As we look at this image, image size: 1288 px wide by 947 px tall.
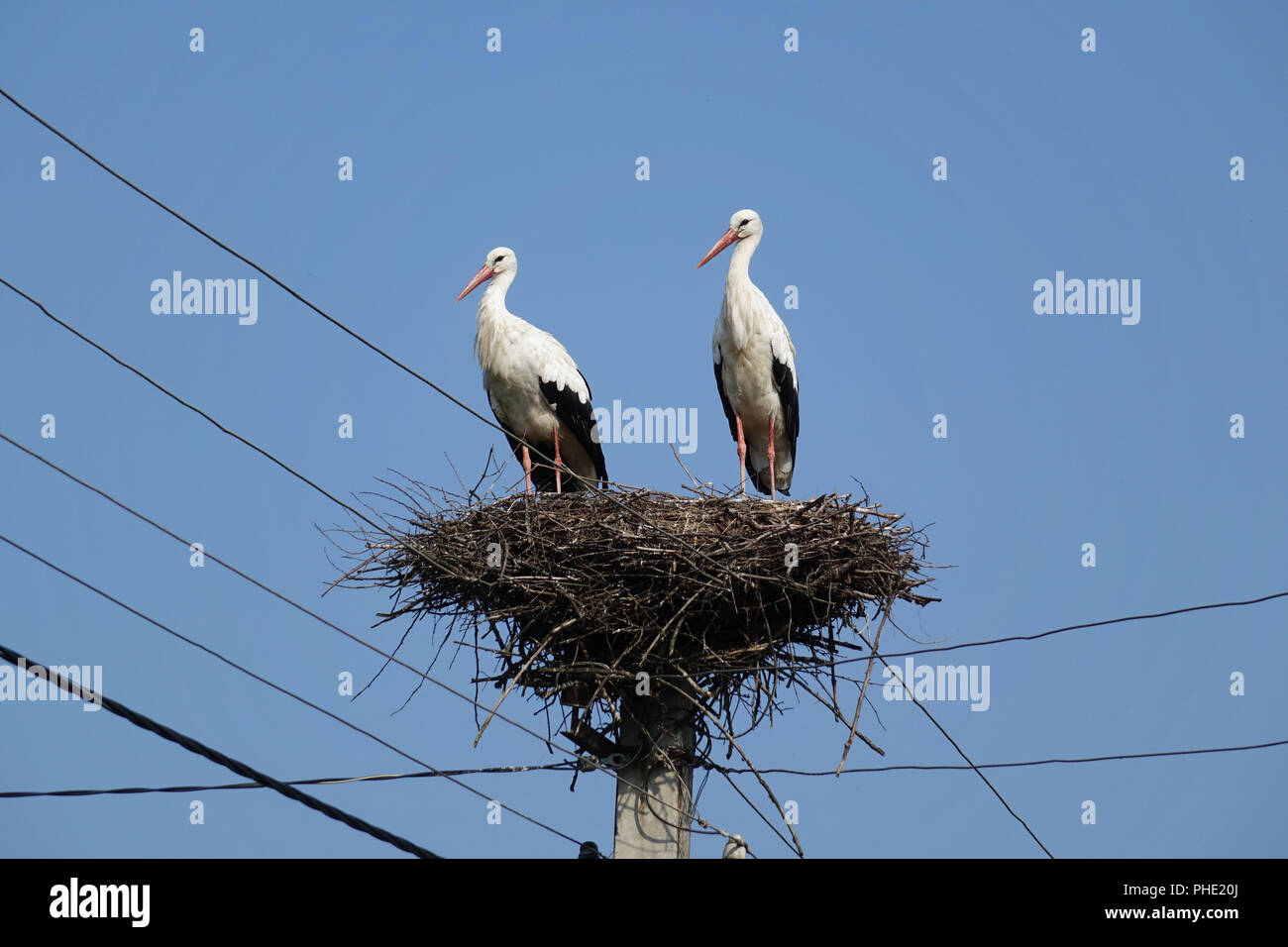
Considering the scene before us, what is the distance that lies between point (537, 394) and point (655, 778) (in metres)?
3.40

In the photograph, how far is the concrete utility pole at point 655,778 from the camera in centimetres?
694

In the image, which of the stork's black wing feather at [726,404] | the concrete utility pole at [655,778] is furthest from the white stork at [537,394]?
the concrete utility pole at [655,778]

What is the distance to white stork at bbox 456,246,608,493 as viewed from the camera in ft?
32.5

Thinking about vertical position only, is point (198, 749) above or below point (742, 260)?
below

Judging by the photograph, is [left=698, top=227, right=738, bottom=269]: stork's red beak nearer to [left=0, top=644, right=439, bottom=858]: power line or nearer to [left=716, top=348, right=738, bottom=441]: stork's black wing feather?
[left=716, top=348, right=738, bottom=441]: stork's black wing feather

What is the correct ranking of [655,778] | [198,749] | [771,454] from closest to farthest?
[198,749] → [655,778] → [771,454]

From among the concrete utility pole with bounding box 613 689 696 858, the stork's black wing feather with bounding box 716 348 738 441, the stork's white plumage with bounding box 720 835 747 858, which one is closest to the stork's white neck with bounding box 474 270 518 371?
the stork's black wing feather with bounding box 716 348 738 441

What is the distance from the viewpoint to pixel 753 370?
10094mm

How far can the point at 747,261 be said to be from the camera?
10.5m

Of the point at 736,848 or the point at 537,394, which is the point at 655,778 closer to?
the point at 736,848

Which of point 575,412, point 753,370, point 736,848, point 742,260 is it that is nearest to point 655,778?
point 736,848
